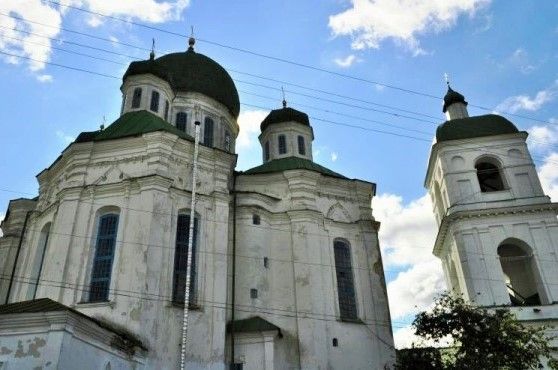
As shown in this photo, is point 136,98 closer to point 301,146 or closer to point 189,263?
point 301,146

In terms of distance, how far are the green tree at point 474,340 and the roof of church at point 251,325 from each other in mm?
4954

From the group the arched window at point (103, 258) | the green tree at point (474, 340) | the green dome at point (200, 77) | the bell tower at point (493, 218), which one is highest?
the green dome at point (200, 77)

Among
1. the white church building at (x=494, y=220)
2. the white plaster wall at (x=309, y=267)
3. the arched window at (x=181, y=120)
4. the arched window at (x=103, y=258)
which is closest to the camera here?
the arched window at (x=103, y=258)

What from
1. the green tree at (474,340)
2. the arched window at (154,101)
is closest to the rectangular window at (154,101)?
the arched window at (154,101)

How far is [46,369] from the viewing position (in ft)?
44.3

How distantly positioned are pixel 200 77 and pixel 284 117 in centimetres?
530

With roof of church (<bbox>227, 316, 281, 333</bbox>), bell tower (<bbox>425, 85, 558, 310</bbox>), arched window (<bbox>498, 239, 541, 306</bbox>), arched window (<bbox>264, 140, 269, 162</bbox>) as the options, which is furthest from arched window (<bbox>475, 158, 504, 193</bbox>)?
roof of church (<bbox>227, 316, 281, 333</bbox>)

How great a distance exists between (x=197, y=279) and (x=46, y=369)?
7.03 m

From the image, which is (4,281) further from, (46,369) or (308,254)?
(308,254)

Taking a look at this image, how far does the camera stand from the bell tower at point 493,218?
24.8 m

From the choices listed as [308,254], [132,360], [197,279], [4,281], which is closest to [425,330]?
[308,254]

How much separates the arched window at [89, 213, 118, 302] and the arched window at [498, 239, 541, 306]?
18.5 metres

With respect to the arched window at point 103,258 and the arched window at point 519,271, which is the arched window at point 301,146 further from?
the arched window at point 103,258

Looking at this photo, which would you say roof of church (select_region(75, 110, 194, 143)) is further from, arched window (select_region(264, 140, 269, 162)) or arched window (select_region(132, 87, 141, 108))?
arched window (select_region(264, 140, 269, 162))
